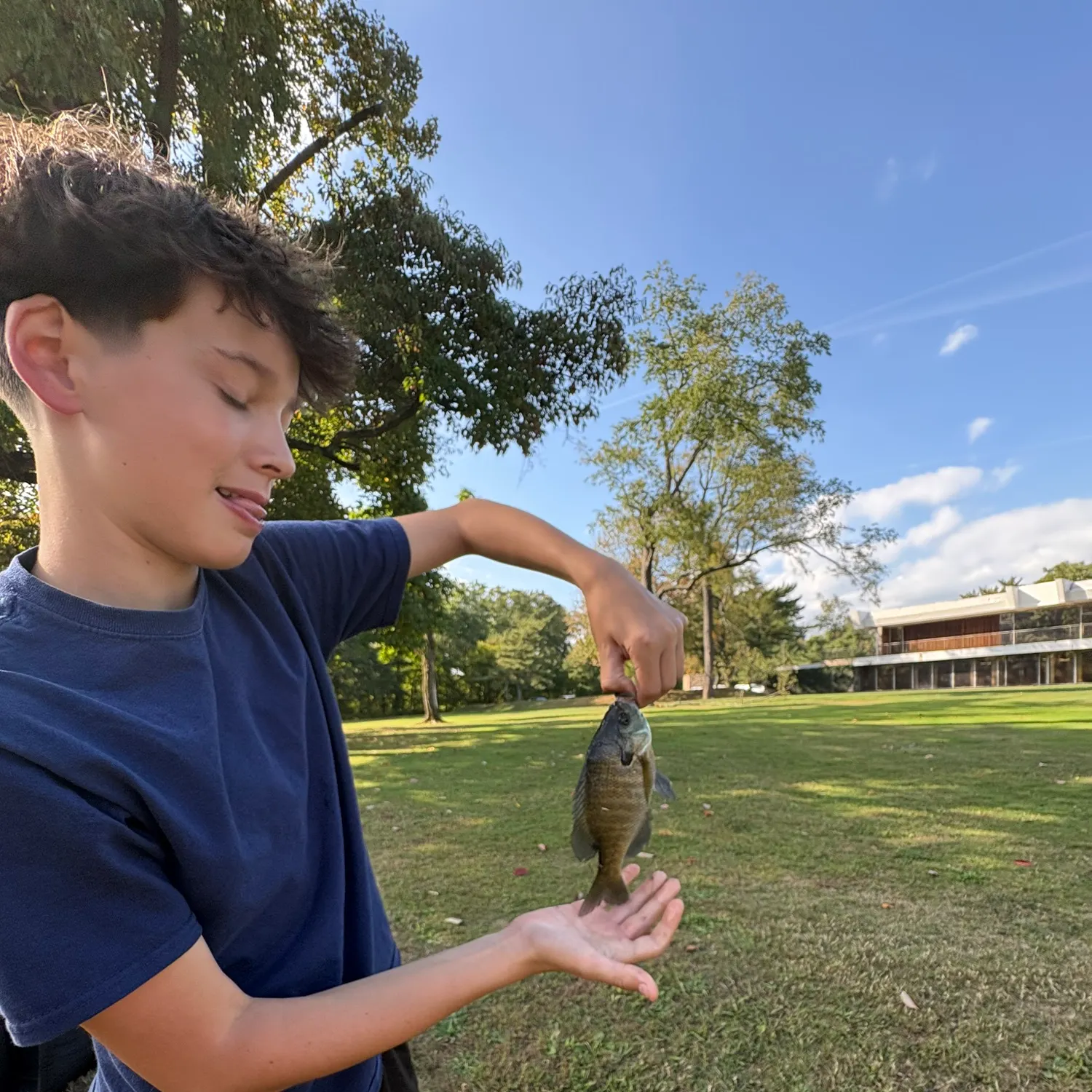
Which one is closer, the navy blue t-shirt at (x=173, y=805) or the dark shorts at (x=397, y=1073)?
the navy blue t-shirt at (x=173, y=805)

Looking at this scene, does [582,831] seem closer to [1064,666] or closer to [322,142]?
[322,142]

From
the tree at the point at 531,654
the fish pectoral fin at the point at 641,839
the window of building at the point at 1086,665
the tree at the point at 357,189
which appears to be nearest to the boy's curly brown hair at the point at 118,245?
the fish pectoral fin at the point at 641,839

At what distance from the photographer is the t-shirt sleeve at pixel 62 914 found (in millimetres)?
832

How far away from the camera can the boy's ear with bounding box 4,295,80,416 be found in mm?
1060

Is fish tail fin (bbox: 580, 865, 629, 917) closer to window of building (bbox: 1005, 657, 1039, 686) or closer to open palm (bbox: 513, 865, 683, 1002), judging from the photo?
open palm (bbox: 513, 865, 683, 1002)

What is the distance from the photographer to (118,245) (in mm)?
1119

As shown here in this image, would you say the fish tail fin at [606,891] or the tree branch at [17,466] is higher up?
the tree branch at [17,466]

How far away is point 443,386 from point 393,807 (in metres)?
4.58

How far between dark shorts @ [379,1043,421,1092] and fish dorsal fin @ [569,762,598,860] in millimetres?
614

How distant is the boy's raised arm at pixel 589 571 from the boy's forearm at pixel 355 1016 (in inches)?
27.8

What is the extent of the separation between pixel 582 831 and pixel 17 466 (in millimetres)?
7795

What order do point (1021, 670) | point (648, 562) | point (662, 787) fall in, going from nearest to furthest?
point (662, 787)
point (648, 562)
point (1021, 670)

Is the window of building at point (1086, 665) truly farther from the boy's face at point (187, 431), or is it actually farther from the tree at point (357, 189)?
the boy's face at point (187, 431)

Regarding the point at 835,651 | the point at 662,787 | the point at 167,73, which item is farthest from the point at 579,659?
the point at 662,787
